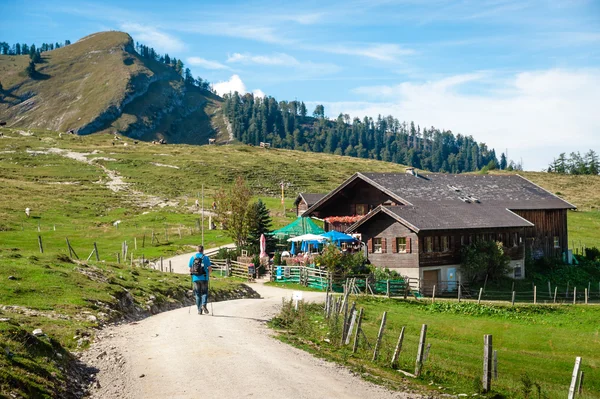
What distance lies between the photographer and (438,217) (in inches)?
1886

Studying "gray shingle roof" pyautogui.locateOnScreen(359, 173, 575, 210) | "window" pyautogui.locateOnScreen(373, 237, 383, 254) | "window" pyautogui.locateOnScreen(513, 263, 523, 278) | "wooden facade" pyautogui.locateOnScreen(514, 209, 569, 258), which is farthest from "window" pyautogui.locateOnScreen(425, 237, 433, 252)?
"wooden facade" pyautogui.locateOnScreen(514, 209, 569, 258)

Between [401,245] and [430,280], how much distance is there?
3.37m

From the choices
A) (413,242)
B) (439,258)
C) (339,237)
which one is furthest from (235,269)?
(439,258)

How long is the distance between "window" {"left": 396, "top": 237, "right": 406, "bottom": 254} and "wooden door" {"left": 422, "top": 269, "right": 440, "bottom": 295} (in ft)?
7.20

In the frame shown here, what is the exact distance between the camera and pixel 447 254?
47.6m

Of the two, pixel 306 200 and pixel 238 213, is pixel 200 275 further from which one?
pixel 306 200

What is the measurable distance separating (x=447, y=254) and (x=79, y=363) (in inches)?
1447

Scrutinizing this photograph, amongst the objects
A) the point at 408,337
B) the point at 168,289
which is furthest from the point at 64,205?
the point at 408,337

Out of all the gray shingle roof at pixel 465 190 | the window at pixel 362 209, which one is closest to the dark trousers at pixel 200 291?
the gray shingle roof at pixel 465 190

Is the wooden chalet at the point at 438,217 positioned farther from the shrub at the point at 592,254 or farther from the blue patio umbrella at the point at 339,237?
the shrub at the point at 592,254

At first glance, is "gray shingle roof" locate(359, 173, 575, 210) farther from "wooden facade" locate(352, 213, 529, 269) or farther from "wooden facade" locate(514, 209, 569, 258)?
"wooden facade" locate(352, 213, 529, 269)

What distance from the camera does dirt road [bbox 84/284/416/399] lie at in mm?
12281

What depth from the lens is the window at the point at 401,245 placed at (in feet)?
152

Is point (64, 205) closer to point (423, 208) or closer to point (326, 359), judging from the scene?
point (423, 208)
